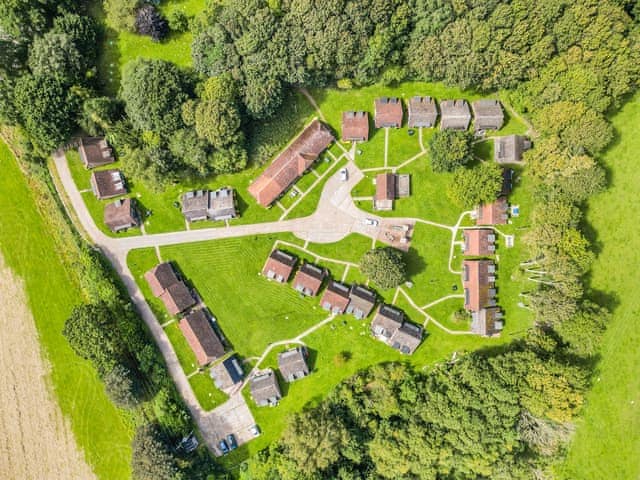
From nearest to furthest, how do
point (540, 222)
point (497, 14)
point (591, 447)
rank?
1. point (497, 14)
2. point (540, 222)
3. point (591, 447)

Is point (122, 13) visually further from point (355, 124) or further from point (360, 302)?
point (360, 302)

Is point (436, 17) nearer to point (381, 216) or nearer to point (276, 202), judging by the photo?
point (381, 216)

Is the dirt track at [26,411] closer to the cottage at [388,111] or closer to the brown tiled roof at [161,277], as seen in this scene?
the brown tiled roof at [161,277]

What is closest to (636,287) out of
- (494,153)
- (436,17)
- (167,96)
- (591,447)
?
(591,447)

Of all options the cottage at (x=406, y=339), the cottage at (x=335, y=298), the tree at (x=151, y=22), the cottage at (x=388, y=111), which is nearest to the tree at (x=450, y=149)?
the cottage at (x=388, y=111)

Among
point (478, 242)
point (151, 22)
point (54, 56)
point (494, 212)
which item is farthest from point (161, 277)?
point (494, 212)

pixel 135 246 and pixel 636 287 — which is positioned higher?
pixel 135 246

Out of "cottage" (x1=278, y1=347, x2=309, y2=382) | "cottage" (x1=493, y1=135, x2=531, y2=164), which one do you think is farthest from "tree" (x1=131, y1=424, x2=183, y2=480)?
"cottage" (x1=493, y1=135, x2=531, y2=164)
